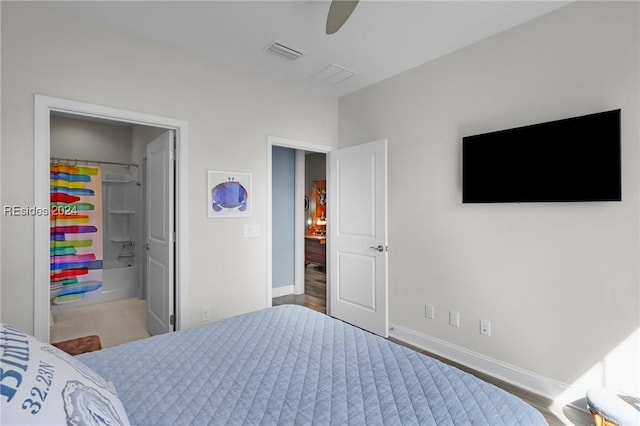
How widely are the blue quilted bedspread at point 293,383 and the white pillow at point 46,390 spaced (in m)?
0.20

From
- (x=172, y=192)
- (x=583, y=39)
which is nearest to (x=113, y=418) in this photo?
(x=172, y=192)

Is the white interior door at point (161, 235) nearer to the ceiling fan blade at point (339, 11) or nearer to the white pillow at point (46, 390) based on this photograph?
the ceiling fan blade at point (339, 11)

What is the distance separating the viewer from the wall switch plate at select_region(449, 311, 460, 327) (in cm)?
284

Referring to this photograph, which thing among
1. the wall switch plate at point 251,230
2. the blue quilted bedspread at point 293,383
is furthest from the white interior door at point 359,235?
the blue quilted bedspread at point 293,383

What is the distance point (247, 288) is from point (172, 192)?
1.16m

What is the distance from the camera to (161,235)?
10.1 ft

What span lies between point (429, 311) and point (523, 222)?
1172 mm

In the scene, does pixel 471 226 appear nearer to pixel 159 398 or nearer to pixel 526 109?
pixel 526 109

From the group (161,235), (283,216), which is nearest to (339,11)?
(161,235)

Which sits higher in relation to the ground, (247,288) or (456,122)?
(456,122)

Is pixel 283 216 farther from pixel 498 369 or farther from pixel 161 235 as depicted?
pixel 498 369

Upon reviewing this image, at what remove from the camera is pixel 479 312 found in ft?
8.85

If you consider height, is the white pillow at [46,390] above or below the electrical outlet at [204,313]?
above

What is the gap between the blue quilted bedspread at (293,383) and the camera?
41.7 inches
